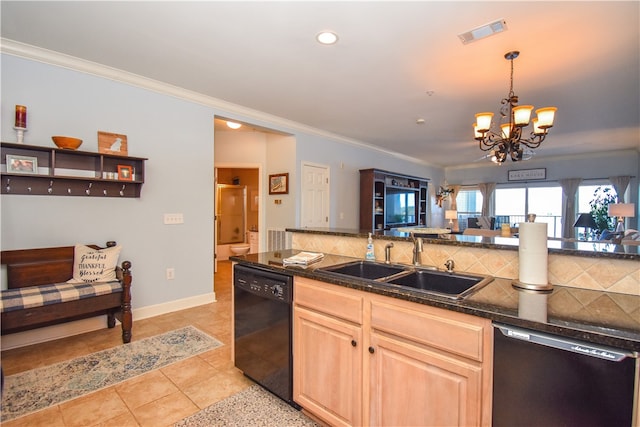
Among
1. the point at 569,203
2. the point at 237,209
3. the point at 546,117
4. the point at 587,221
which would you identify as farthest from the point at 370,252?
the point at 569,203

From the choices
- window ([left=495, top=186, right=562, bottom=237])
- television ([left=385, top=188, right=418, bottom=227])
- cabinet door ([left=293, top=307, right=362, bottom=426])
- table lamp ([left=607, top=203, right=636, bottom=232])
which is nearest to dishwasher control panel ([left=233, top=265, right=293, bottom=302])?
cabinet door ([left=293, top=307, right=362, bottom=426])

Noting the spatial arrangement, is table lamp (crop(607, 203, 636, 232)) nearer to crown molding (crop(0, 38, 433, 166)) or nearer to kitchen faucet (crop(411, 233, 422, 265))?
crown molding (crop(0, 38, 433, 166))

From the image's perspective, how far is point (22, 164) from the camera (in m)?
2.50

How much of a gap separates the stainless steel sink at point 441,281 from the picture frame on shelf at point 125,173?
9.09ft

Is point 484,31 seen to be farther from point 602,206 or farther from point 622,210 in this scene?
point 602,206

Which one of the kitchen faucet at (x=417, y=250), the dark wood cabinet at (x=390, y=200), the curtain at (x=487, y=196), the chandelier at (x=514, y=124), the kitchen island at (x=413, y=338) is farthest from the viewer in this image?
the curtain at (x=487, y=196)

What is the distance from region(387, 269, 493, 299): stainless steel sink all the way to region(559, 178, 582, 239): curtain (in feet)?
25.3

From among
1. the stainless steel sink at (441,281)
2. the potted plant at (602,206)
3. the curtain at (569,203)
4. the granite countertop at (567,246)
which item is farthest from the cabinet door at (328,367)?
the curtain at (569,203)

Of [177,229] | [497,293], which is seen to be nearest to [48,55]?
[177,229]

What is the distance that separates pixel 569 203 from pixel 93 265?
931 cm

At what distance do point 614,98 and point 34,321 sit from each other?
20.3ft

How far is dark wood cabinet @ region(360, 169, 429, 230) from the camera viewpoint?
6.06m

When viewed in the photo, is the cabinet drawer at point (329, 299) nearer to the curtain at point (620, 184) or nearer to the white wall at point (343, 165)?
the white wall at point (343, 165)

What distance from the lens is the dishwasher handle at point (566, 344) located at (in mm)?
888
